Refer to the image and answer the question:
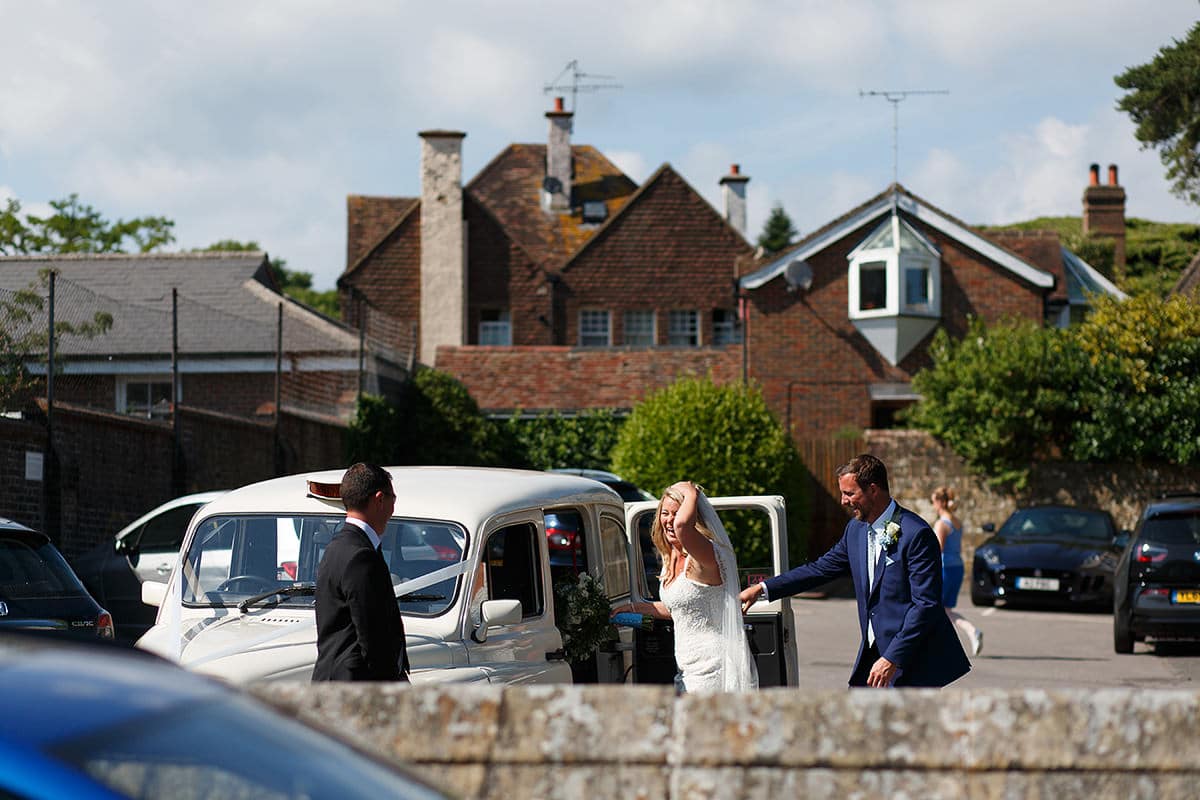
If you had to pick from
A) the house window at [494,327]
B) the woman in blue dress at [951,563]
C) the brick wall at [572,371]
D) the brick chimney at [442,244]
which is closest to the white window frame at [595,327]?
the house window at [494,327]

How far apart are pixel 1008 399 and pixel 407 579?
22.9 meters

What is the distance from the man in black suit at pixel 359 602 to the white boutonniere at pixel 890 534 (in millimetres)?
2412

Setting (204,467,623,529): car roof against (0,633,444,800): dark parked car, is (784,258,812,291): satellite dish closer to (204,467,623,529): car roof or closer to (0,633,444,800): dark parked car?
(204,467,623,529): car roof

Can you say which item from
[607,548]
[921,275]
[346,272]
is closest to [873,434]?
[921,275]

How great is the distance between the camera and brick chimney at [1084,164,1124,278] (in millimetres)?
52312

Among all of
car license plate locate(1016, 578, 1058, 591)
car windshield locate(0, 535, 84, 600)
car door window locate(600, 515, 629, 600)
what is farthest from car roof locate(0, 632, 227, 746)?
car license plate locate(1016, 578, 1058, 591)

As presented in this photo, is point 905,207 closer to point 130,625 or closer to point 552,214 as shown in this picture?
point 552,214

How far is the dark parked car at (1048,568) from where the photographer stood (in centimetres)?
2280

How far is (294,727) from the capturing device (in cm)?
292

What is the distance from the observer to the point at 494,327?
143 feet

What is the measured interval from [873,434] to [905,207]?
6497mm

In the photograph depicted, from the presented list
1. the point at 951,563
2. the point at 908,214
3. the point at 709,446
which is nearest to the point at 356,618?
the point at 951,563

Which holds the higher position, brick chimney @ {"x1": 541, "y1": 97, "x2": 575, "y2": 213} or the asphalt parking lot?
brick chimney @ {"x1": 541, "y1": 97, "x2": 575, "y2": 213}

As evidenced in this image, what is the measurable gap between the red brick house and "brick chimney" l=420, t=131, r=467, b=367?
0.05 meters
